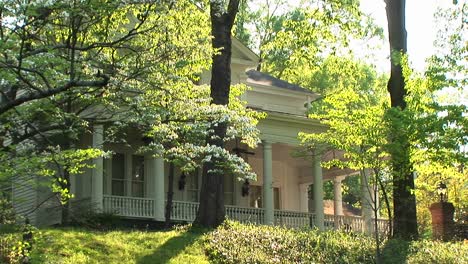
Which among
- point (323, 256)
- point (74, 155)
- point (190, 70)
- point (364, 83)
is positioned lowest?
point (323, 256)

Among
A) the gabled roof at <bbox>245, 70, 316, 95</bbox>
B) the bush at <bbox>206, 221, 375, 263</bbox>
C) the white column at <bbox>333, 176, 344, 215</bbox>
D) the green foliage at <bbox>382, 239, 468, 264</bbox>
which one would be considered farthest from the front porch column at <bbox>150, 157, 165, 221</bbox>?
the white column at <bbox>333, 176, 344, 215</bbox>

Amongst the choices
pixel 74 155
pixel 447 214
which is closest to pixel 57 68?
pixel 74 155

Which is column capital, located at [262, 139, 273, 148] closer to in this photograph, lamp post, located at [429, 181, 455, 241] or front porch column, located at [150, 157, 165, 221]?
front porch column, located at [150, 157, 165, 221]

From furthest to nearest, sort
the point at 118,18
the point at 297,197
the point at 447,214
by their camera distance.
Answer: the point at 297,197 < the point at 447,214 < the point at 118,18

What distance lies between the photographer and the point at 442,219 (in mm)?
24250

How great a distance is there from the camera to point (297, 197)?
31.3 meters

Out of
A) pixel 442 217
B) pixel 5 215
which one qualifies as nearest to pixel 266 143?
pixel 442 217

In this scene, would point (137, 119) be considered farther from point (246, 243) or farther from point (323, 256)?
point (323, 256)

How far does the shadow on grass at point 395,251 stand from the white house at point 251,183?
4.68 metres

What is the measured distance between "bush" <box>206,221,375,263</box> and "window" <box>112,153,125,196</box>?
683cm

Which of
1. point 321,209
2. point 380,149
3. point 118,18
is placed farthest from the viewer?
point 321,209

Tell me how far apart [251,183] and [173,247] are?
12587mm

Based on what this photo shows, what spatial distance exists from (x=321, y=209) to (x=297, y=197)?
17.7 ft

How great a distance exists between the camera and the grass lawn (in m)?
14.7
